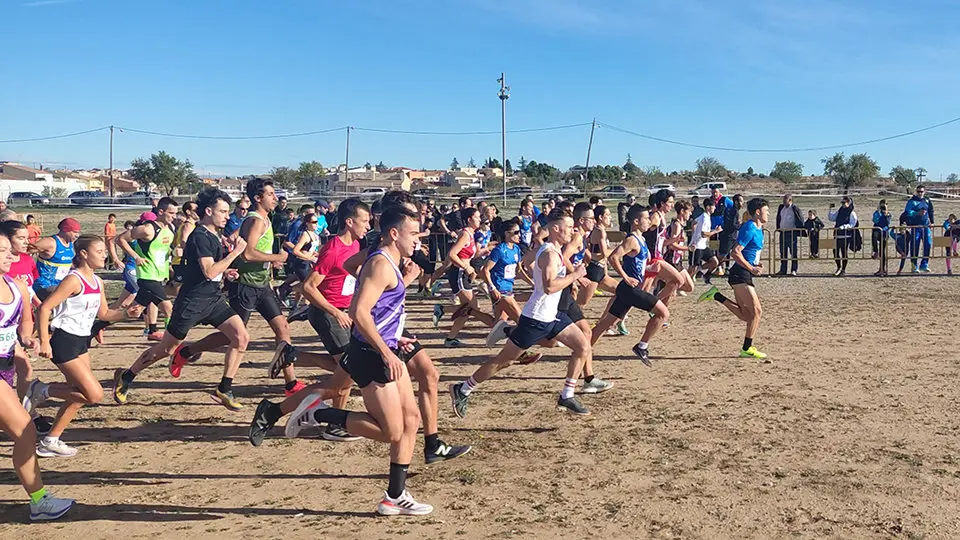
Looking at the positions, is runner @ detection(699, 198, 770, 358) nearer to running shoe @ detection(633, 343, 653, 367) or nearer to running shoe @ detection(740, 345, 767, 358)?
running shoe @ detection(740, 345, 767, 358)

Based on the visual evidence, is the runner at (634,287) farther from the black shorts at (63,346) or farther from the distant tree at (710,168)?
the distant tree at (710,168)

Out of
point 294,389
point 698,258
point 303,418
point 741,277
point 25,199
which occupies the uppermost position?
point 25,199

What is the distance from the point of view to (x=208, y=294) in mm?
7863

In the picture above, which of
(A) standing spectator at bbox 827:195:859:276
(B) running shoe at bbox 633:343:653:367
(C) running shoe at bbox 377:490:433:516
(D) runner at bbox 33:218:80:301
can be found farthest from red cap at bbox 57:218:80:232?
(A) standing spectator at bbox 827:195:859:276

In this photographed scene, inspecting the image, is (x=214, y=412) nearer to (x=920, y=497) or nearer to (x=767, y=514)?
(x=767, y=514)

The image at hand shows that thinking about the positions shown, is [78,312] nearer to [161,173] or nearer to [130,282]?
[130,282]

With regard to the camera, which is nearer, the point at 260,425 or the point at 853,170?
the point at 260,425

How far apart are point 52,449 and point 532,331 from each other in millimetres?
4200

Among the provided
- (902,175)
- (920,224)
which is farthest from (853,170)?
(920,224)

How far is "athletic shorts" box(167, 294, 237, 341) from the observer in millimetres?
7770

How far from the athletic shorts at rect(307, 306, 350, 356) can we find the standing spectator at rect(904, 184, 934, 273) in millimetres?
17339

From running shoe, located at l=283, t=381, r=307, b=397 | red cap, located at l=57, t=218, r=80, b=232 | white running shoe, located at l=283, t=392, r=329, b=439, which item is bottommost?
running shoe, located at l=283, t=381, r=307, b=397

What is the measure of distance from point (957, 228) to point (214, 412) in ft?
64.1

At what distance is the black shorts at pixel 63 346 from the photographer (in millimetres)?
6352
